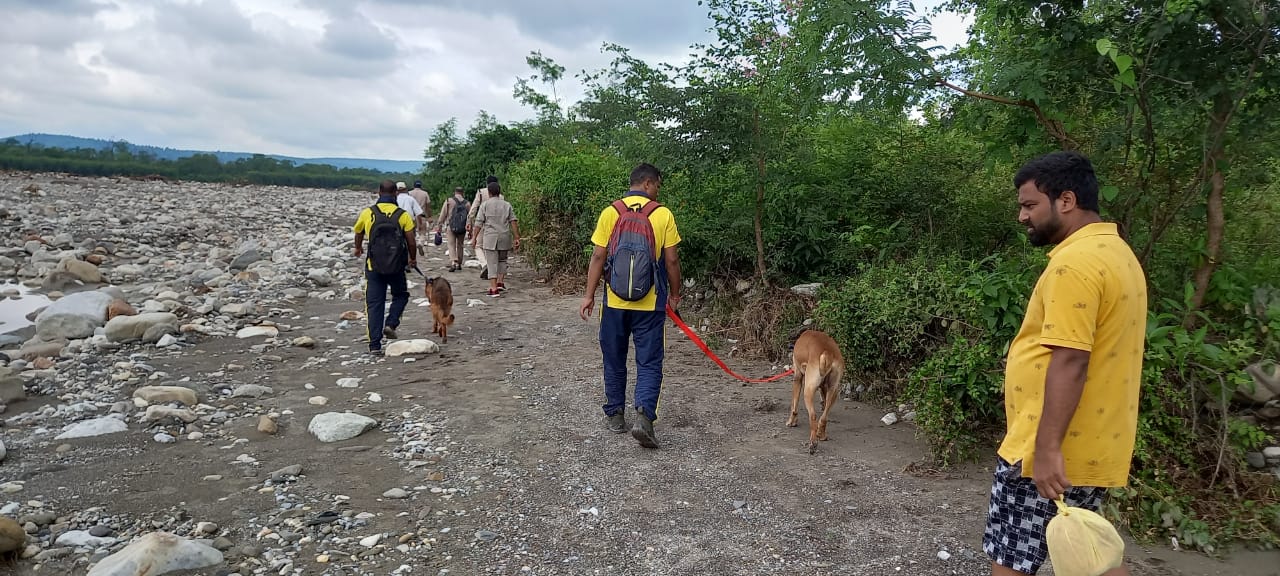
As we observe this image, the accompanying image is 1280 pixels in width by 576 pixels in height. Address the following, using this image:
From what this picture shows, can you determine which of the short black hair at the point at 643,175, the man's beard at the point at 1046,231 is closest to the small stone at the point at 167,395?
the short black hair at the point at 643,175

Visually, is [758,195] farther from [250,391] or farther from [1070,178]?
[1070,178]

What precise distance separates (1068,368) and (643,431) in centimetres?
322

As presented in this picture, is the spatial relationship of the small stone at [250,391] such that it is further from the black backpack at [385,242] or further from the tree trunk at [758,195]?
the tree trunk at [758,195]

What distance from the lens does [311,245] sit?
18797mm

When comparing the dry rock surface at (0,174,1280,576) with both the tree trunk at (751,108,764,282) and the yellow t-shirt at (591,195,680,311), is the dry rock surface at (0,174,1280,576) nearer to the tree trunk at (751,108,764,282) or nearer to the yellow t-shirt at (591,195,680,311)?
the yellow t-shirt at (591,195,680,311)

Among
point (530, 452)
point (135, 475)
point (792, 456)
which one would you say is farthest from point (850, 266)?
point (135, 475)

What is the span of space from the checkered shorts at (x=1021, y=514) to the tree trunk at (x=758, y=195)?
5.34m

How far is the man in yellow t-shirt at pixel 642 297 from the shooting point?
201 inches

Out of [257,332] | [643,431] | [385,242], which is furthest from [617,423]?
[257,332]

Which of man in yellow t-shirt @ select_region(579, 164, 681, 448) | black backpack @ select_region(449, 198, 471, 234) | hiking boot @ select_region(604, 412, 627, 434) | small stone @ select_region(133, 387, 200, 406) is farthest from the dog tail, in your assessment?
black backpack @ select_region(449, 198, 471, 234)

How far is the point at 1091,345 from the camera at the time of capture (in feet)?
7.09

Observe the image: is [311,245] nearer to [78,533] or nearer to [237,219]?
[237,219]

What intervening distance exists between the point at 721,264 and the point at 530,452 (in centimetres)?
421

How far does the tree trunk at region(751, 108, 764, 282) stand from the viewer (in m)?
7.41
